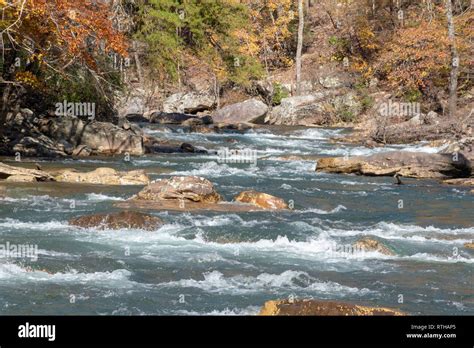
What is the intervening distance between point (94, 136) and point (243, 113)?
46.0ft

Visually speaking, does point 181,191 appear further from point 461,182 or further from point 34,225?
point 461,182

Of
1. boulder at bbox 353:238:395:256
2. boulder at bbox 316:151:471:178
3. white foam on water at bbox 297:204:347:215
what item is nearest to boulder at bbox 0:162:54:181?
white foam on water at bbox 297:204:347:215

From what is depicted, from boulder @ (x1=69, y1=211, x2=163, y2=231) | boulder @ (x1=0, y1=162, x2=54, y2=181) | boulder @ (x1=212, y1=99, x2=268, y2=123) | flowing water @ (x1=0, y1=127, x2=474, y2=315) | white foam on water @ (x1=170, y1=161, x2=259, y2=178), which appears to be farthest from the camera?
boulder @ (x1=212, y1=99, x2=268, y2=123)

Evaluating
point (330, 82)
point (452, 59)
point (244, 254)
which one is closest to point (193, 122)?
point (330, 82)

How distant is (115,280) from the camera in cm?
1047

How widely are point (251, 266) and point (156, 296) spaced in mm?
2127

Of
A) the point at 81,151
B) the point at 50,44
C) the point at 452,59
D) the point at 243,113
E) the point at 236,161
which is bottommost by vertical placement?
the point at 236,161

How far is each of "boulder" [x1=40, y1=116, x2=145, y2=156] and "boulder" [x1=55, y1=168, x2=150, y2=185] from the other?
21.0ft

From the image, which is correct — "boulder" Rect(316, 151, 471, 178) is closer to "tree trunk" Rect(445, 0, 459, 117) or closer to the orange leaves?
the orange leaves

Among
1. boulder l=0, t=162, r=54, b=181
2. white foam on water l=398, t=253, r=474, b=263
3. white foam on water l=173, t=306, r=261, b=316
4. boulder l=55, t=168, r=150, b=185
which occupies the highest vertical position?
boulder l=0, t=162, r=54, b=181

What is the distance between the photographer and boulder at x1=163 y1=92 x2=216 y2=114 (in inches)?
1767

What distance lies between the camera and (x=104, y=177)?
1919cm

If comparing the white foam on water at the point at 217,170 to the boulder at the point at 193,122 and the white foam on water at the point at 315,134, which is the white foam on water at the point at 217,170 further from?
the boulder at the point at 193,122

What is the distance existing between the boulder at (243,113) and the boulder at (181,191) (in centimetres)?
2176
